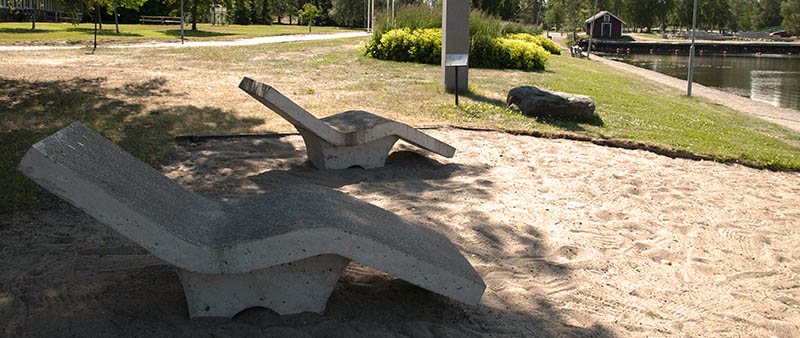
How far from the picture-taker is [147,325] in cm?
311

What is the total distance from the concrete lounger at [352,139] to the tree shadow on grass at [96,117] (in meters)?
1.79

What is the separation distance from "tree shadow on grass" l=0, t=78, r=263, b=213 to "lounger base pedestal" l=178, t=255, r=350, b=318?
3.39 meters

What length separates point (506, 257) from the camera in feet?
15.0

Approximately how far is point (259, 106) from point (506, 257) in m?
7.05

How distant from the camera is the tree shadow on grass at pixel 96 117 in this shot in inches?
283

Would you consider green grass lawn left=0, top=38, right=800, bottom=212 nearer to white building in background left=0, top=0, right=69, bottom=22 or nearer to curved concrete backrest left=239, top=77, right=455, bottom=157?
curved concrete backrest left=239, top=77, right=455, bottom=157

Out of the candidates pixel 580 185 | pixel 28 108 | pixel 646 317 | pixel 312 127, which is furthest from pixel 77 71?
pixel 646 317

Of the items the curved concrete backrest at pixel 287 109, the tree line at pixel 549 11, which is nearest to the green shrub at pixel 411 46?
the tree line at pixel 549 11

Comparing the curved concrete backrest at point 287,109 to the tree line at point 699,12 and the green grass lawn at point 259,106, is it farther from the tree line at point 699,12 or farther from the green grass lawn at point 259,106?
the tree line at point 699,12

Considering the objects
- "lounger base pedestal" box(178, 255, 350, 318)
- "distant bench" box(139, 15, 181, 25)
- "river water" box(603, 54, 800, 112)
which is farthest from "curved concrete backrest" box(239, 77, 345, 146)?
"distant bench" box(139, 15, 181, 25)

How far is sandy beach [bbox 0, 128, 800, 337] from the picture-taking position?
131 inches

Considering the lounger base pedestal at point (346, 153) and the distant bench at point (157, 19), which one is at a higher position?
the distant bench at point (157, 19)

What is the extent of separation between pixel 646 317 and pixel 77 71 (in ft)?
42.0

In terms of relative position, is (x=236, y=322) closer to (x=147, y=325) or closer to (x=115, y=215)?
(x=147, y=325)
